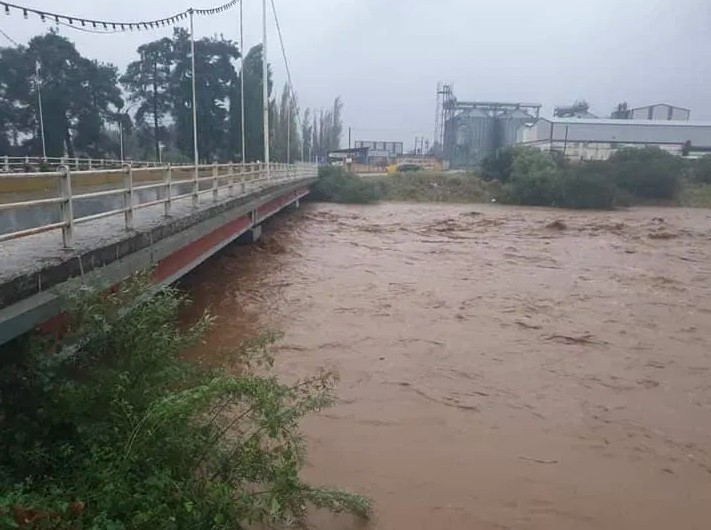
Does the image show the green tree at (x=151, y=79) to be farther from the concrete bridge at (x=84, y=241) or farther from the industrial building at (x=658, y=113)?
the industrial building at (x=658, y=113)

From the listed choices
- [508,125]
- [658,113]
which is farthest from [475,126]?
[658,113]

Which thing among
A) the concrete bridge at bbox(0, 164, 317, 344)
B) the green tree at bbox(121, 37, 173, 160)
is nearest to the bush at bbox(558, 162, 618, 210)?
the green tree at bbox(121, 37, 173, 160)

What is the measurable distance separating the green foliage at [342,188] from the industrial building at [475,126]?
136 feet

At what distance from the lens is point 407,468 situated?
5395mm

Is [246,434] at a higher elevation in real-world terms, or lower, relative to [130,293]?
lower

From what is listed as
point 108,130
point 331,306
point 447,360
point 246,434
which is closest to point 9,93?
point 108,130

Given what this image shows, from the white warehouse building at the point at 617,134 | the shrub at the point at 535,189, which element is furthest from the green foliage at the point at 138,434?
the white warehouse building at the point at 617,134

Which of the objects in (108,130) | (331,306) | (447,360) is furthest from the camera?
(108,130)

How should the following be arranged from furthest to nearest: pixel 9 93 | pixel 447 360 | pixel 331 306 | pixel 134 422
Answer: pixel 9 93 < pixel 331 306 < pixel 447 360 < pixel 134 422

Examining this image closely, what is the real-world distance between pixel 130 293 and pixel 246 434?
4.48 ft

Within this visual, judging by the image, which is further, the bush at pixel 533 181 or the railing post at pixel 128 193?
the bush at pixel 533 181

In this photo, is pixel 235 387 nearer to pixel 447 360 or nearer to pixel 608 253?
pixel 447 360

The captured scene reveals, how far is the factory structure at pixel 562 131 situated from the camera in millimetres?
72000

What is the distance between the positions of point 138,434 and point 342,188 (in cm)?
4078
